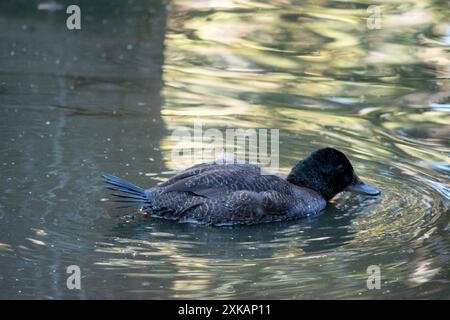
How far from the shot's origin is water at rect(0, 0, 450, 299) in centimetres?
733

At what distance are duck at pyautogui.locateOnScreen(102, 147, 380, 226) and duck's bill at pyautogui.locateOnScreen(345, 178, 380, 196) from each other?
1.22 ft

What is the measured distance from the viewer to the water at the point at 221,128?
24.0 feet

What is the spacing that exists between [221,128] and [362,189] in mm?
2194

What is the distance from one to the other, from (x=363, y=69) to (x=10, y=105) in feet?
14.8

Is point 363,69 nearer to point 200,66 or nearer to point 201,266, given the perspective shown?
point 200,66
